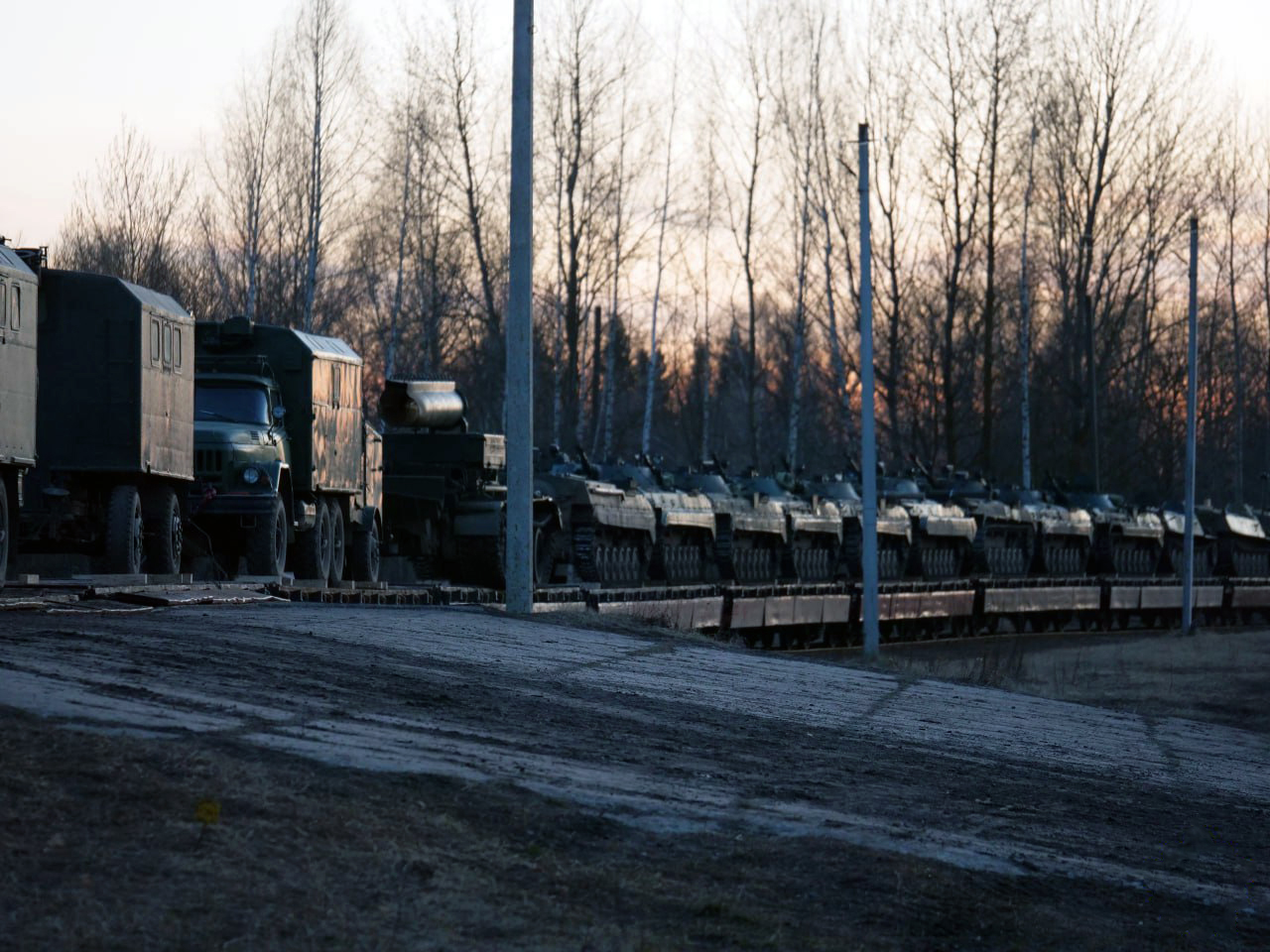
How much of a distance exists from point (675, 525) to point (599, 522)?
4.74 m

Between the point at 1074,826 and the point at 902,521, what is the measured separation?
38.3 meters

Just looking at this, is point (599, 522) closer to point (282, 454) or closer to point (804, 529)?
point (804, 529)

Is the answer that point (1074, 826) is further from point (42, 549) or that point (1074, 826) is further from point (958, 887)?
point (42, 549)

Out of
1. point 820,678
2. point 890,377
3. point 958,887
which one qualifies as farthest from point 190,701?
point 890,377

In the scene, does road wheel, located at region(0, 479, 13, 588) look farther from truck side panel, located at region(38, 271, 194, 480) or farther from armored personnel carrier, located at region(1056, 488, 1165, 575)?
armored personnel carrier, located at region(1056, 488, 1165, 575)

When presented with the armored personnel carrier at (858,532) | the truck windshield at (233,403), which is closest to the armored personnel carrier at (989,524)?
the armored personnel carrier at (858,532)

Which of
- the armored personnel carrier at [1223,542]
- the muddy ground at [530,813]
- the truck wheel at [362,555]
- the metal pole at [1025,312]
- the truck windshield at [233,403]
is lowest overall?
the muddy ground at [530,813]

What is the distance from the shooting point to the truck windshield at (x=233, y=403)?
23.6 m

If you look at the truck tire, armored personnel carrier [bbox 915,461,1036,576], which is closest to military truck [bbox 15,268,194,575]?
the truck tire

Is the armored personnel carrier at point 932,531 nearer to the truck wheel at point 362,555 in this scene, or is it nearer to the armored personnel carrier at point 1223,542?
the armored personnel carrier at point 1223,542

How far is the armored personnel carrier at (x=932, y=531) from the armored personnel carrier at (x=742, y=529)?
3.53 metres

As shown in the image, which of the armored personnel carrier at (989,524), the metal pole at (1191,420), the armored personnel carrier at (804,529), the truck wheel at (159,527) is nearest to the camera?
the truck wheel at (159,527)

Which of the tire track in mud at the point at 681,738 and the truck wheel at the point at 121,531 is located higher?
the truck wheel at the point at 121,531

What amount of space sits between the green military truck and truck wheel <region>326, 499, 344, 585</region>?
0.07ft
